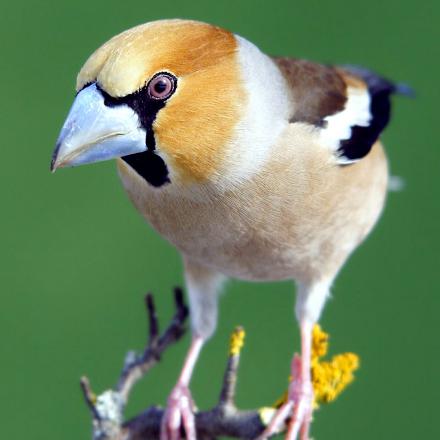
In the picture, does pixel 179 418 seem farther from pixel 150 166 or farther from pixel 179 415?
pixel 150 166

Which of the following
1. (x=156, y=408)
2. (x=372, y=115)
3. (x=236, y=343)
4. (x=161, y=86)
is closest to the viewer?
(x=161, y=86)

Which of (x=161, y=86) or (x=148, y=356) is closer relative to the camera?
(x=161, y=86)

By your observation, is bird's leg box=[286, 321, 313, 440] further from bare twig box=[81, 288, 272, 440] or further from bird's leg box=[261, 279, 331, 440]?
bare twig box=[81, 288, 272, 440]

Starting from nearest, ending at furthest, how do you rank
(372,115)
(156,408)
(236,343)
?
1. (236,343)
2. (156,408)
3. (372,115)

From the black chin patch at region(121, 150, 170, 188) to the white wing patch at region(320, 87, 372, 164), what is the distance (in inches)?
10.2

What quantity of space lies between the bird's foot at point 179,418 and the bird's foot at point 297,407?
0.48ft

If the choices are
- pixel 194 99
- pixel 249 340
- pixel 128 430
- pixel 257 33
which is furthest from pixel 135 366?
pixel 257 33

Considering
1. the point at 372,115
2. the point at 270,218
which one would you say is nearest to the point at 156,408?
the point at 270,218

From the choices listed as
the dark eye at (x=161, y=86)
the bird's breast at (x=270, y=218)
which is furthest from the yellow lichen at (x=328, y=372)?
the dark eye at (x=161, y=86)

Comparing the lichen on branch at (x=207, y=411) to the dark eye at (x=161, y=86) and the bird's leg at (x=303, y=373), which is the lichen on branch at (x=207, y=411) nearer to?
the bird's leg at (x=303, y=373)

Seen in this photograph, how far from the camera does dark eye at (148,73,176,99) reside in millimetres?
1084

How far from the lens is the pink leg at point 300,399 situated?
138cm

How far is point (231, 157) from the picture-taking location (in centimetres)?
119

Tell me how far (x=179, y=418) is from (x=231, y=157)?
1.58 feet
